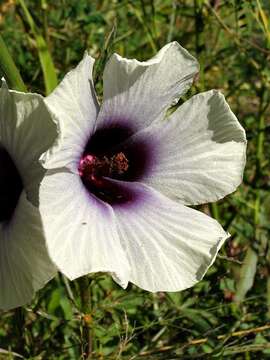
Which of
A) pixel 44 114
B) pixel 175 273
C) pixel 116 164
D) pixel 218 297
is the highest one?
pixel 44 114

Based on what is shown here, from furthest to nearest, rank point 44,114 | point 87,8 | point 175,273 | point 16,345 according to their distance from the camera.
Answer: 1. point 87,8
2. point 16,345
3. point 175,273
4. point 44,114

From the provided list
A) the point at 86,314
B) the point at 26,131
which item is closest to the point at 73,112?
the point at 26,131

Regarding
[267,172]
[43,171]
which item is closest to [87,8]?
[267,172]

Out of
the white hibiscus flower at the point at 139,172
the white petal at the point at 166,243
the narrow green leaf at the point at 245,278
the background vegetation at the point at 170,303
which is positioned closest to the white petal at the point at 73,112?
the white hibiscus flower at the point at 139,172

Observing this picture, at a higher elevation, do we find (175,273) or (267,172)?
(175,273)

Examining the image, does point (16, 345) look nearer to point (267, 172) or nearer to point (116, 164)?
point (116, 164)

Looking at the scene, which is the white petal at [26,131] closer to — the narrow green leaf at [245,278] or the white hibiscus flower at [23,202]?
the white hibiscus flower at [23,202]

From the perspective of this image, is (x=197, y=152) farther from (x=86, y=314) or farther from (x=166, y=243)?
(x=86, y=314)

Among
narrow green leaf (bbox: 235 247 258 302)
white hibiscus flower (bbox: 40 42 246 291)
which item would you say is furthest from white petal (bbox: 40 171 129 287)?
narrow green leaf (bbox: 235 247 258 302)
